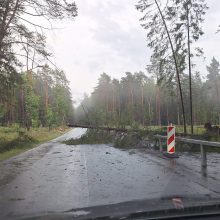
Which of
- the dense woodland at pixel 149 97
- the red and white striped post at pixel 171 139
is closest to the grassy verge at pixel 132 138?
the red and white striped post at pixel 171 139

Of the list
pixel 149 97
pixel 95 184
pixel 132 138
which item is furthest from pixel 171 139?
pixel 149 97

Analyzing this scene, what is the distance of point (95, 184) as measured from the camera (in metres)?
9.23

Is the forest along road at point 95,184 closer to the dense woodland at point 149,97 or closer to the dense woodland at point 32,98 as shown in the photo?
the dense woodland at point 32,98

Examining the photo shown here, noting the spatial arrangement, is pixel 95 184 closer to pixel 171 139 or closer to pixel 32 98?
pixel 171 139

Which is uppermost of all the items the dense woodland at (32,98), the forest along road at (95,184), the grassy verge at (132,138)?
the dense woodland at (32,98)

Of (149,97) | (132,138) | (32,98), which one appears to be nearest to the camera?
(132,138)

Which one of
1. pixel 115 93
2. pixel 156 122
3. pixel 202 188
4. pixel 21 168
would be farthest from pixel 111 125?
pixel 115 93

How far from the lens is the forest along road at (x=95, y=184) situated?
706 cm

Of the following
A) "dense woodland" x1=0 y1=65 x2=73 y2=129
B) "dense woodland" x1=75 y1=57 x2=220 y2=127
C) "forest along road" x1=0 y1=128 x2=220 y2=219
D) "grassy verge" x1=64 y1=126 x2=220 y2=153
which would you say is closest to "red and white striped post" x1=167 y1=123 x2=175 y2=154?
"forest along road" x1=0 y1=128 x2=220 y2=219

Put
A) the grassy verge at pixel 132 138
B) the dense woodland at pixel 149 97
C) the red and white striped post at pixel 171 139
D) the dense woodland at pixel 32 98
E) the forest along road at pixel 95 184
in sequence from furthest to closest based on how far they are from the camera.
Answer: the dense woodland at pixel 149 97 → the dense woodland at pixel 32 98 → the grassy verge at pixel 132 138 → the red and white striped post at pixel 171 139 → the forest along road at pixel 95 184

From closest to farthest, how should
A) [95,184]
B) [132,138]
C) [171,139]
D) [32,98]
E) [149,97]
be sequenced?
[95,184] → [171,139] → [132,138] → [32,98] → [149,97]

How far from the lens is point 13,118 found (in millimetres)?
99000

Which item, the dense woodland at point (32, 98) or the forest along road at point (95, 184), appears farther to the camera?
the dense woodland at point (32, 98)

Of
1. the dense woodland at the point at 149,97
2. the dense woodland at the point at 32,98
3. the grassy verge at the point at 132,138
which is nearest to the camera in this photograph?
the grassy verge at the point at 132,138
